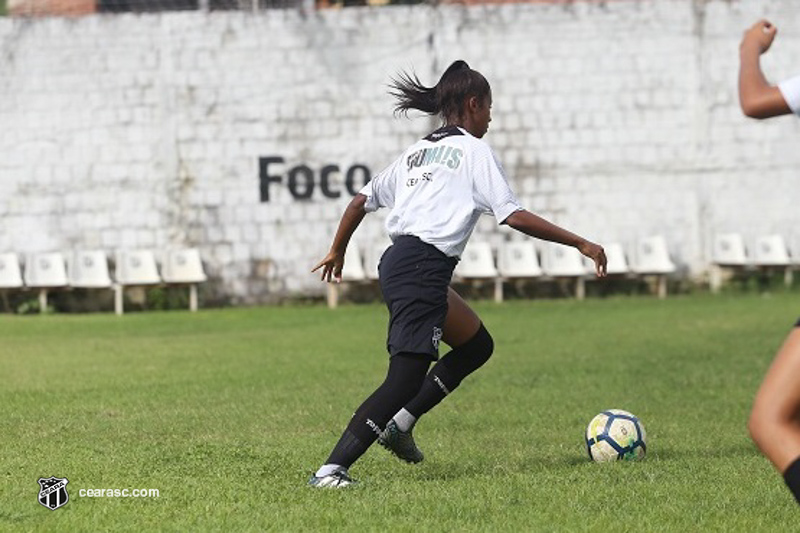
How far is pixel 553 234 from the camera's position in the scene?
7.64m

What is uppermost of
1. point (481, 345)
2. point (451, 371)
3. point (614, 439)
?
point (481, 345)

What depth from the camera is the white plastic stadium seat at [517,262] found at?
78.2ft

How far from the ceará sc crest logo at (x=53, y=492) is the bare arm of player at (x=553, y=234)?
245cm

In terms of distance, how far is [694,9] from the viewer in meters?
25.1

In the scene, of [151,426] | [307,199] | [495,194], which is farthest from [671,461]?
[307,199]

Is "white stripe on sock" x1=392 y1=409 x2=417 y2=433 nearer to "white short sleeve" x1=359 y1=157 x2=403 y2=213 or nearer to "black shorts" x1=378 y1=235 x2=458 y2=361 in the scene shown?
"black shorts" x1=378 y1=235 x2=458 y2=361

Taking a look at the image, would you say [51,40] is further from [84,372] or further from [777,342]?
[777,342]

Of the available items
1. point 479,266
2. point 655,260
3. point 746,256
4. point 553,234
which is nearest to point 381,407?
point 553,234

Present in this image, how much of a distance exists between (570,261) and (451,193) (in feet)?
54.3

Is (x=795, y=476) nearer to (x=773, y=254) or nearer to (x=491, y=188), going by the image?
(x=491, y=188)

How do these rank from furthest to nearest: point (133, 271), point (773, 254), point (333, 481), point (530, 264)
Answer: point (773, 254) < point (530, 264) < point (133, 271) < point (333, 481)

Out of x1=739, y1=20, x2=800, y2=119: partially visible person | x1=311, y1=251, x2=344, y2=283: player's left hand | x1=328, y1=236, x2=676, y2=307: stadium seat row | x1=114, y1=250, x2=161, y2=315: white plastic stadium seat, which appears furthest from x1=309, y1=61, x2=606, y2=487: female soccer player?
Result: x1=328, y1=236, x2=676, y2=307: stadium seat row

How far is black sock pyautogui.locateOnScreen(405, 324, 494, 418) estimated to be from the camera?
8.51 m

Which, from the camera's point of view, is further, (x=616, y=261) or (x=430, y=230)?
(x=616, y=261)
